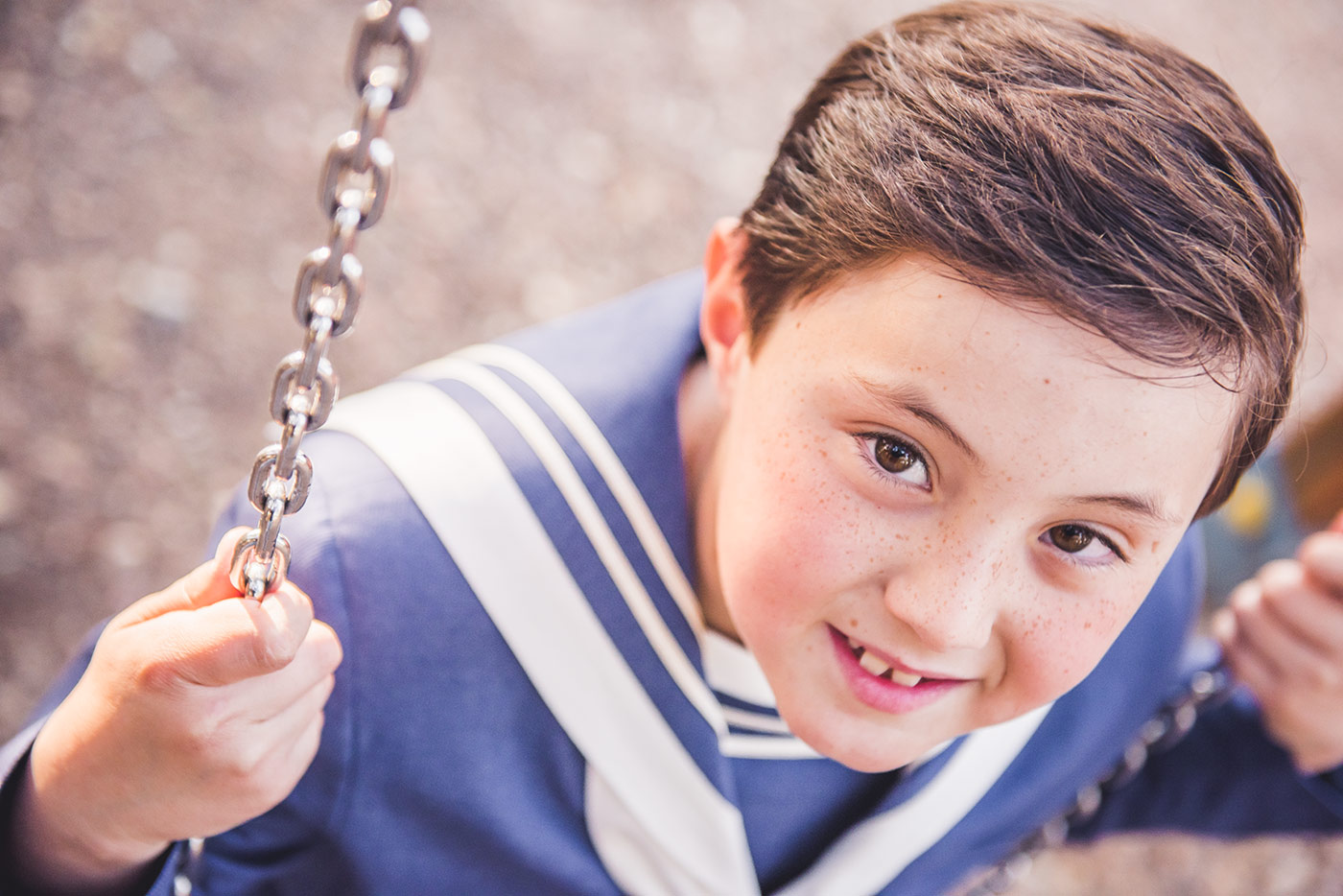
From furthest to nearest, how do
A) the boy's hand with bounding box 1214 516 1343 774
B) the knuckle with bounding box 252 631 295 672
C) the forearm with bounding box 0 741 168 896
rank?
1. the boy's hand with bounding box 1214 516 1343 774
2. the forearm with bounding box 0 741 168 896
3. the knuckle with bounding box 252 631 295 672

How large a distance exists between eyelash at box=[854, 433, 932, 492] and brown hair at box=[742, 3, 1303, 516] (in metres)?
0.10

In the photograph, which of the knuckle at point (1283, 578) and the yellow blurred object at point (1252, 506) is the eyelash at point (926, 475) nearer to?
the knuckle at point (1283, 578)

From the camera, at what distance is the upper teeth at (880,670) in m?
0.69

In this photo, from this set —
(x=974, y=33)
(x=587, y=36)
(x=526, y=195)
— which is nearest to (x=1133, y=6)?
(x=587, y=36)

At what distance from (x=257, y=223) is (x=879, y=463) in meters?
1.37

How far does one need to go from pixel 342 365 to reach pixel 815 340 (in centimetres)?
117

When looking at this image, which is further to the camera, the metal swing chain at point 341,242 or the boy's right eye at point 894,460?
the boy's right eye at point 894,460

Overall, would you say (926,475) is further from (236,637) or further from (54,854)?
(54,854)

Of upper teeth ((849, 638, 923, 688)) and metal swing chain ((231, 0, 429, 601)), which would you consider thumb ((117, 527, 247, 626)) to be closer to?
metal swing chain ((231, 0, 429, 601))

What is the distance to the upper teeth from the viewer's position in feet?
2.26

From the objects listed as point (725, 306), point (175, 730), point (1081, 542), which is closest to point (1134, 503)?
point (1081, 542)

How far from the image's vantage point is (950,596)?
60cm

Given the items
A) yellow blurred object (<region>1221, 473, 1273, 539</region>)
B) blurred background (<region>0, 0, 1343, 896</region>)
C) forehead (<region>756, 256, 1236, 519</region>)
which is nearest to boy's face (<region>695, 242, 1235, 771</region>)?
forehead (<region>756, 256, 1236, 519</region>)

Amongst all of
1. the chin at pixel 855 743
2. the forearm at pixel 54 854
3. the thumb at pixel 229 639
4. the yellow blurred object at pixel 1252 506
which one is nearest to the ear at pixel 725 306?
the chin at pixel 855 743
